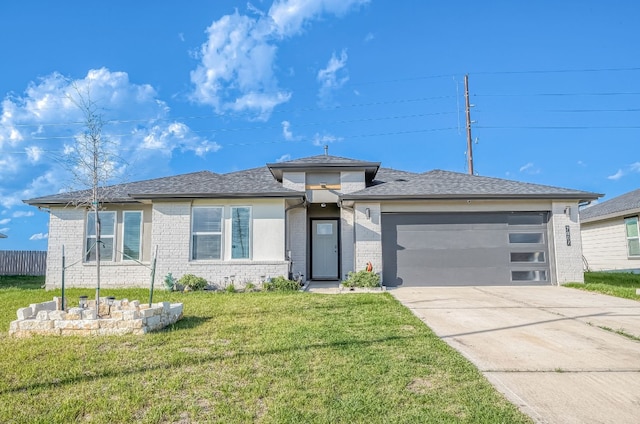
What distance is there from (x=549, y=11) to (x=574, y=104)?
868 centimetres

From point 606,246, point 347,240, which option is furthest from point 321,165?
point 606,246

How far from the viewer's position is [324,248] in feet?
44.6

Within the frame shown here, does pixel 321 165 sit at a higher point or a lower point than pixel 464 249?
higher

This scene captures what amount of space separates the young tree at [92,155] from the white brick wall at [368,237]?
6.74 metres

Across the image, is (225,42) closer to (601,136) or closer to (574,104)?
(574,104)

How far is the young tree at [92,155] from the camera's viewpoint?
6473 millimetres

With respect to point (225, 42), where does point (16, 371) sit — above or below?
below

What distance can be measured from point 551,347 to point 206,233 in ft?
30.0

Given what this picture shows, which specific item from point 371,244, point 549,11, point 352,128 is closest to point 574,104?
point 549,11

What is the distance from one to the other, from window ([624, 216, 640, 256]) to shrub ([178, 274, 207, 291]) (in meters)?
16.5

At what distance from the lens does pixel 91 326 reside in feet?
17.8

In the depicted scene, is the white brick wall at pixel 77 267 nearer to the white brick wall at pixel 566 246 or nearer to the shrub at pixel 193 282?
the shrub at pixel 193 282

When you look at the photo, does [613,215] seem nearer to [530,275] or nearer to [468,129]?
[530,275]

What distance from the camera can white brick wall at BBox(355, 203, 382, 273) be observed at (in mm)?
11125
